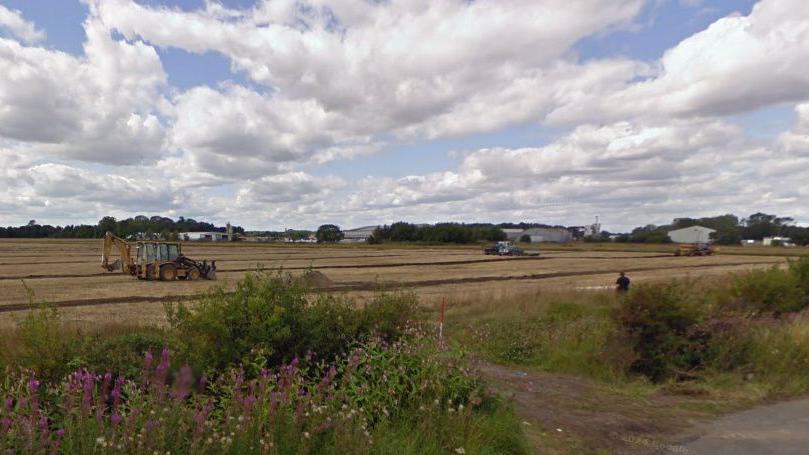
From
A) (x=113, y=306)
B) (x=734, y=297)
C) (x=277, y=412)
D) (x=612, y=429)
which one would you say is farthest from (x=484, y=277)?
(x=277, y=412)

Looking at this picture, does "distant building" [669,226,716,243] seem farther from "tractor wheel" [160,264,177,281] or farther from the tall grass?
the tall grass

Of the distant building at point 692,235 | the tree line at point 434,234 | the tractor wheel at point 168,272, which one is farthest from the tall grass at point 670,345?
the distant building at point 692,235

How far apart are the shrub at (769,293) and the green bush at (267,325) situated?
10285 mm

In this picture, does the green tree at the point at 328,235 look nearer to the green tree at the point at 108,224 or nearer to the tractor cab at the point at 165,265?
the green tree at the point at 108,224

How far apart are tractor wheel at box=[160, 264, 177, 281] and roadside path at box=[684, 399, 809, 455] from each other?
107 ft

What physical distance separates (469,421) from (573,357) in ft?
19.1

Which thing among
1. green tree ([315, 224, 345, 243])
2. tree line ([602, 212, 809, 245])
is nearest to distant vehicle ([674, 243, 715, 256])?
tree line ([602, 212, 809, 245])

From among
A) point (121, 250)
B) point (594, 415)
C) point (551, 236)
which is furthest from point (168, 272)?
point (551, 236)

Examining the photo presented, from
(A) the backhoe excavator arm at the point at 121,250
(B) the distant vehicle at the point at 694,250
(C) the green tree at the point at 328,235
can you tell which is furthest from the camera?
(C) the green tree at the point at 328,235

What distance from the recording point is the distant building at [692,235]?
13750 centimetres

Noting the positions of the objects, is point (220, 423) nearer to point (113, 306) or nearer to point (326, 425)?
point (326, 425)

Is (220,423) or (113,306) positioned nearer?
(220,423)

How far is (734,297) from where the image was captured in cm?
1368

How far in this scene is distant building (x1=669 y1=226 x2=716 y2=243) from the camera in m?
138
